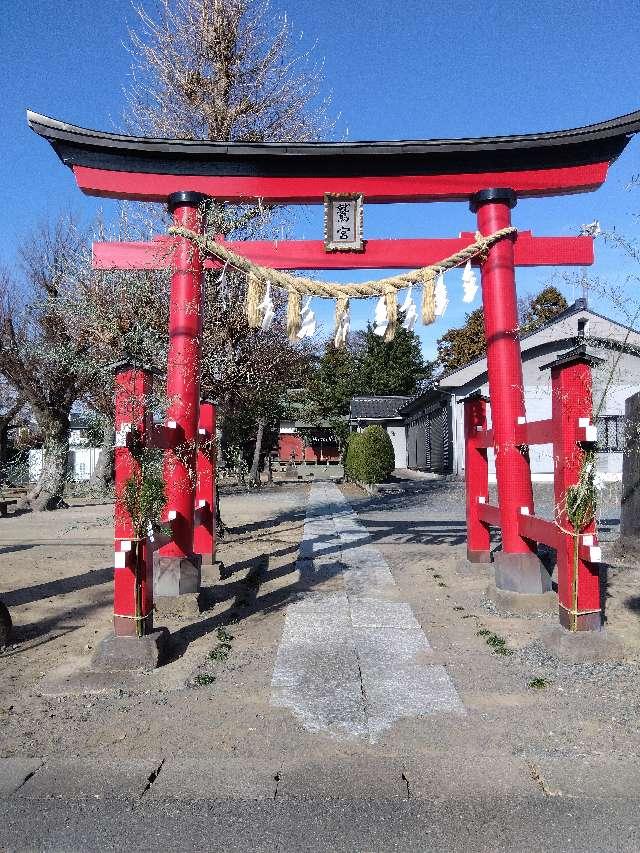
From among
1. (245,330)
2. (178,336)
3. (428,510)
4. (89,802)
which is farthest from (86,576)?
(428,510)

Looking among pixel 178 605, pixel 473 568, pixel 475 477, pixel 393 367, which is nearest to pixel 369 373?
pixel 393 367

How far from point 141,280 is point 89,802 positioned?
767 cm

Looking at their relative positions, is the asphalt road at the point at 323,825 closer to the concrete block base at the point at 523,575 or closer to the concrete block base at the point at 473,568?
the concrete block base at the point at 523,575

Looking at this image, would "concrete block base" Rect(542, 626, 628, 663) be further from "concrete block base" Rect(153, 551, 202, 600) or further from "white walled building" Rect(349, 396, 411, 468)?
"white walled building" Rect(349, 396, 411, 468)

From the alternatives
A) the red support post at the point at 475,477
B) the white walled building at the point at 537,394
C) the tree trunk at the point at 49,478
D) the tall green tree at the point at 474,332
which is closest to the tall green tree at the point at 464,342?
the tall green tree at the point at 474,332

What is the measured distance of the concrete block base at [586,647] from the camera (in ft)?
15.1

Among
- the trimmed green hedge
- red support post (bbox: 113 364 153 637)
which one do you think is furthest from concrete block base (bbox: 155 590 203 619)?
the trimmed green hedge

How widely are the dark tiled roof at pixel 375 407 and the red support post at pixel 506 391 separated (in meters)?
30.2

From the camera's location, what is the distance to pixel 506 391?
6840 millimetres

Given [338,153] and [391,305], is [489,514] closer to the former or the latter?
[391,305]

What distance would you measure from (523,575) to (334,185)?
192 inches

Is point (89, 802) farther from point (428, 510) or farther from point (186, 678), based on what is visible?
point (428, 510)

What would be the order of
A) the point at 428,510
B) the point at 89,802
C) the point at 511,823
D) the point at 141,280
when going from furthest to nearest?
the point at 428,510 < the point at 141,280 < the point at 89,802 < the point at 511,823

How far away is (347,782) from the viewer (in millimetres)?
2938
